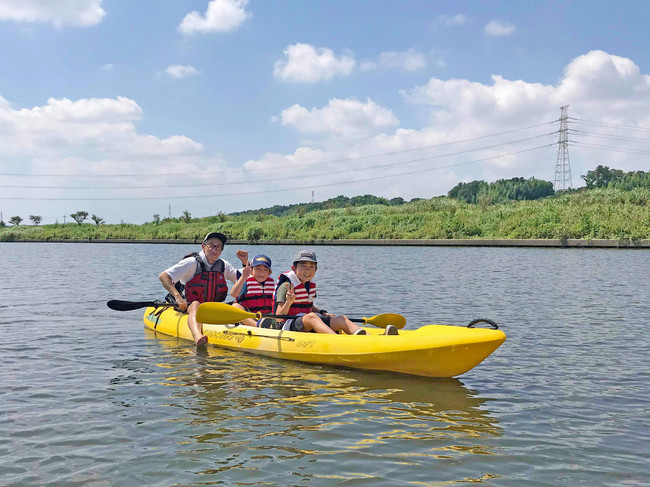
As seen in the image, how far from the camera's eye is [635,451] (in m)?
4.29

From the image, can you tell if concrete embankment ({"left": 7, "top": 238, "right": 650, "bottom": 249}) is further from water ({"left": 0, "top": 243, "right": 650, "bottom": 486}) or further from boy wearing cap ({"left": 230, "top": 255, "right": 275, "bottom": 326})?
boy wearing cap ({"left": 230, "top": 255, "right": 275, "bottom": 326})

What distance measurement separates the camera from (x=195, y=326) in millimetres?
8469

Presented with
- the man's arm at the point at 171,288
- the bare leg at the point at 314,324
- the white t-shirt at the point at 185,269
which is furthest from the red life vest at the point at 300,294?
the man's arm at the point at 171,288

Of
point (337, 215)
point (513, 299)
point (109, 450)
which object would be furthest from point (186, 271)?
point (337, 215)

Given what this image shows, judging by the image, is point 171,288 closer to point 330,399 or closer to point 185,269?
point 185,269

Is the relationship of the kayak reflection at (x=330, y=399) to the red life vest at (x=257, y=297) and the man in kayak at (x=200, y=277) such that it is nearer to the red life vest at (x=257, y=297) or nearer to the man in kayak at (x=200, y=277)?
the red life vest at (x=257, y=297)

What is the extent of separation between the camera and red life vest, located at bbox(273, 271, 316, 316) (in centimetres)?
742

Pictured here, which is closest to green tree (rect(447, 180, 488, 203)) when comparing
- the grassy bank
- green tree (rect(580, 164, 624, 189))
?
green tree (rect(580, 164, 624, 189))

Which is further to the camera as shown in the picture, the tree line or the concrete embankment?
the tree line

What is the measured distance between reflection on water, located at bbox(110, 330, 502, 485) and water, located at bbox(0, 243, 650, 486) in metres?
0.02

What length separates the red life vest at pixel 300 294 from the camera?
24.3 ft

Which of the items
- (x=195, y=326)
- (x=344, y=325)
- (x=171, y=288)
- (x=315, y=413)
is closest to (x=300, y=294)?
(x=344, y=325)

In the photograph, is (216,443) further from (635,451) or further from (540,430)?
(635,451)

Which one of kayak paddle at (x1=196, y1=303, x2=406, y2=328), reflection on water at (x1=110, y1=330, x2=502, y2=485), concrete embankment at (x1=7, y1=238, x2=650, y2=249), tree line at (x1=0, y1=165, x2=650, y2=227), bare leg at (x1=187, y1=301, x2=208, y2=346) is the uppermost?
tree line at (x1=0, y1=165, x2=650, y2=227)
